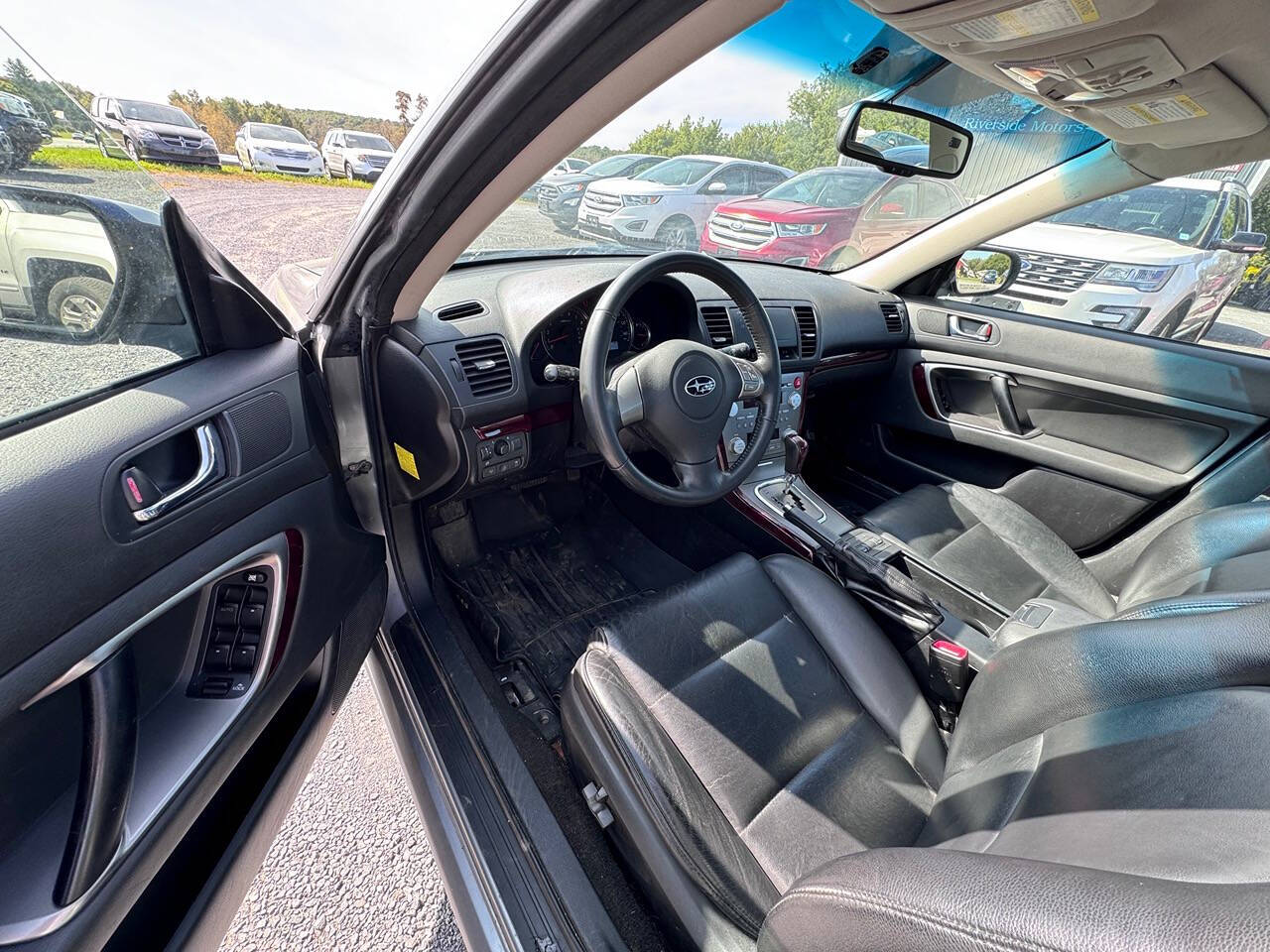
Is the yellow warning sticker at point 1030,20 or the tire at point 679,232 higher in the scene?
the yellow warning sticker at point 1030,20

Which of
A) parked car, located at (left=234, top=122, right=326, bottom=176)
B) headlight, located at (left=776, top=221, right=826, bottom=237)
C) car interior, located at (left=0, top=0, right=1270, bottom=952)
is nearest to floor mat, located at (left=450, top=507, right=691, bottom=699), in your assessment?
car interior, located at (left=0, top=0, right=1270, bottom=952)

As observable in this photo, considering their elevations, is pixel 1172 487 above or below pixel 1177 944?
below

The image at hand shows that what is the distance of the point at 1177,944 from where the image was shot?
391 mm

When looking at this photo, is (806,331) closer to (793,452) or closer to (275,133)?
(793,452)

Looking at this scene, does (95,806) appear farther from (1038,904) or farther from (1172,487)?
(1172,487)

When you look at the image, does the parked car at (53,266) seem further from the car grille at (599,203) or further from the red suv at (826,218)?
the red suv at (826,218)

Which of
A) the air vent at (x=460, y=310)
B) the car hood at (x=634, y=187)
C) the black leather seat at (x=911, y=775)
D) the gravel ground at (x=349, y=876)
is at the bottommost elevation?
the gravel ground at (x=349, y=876)

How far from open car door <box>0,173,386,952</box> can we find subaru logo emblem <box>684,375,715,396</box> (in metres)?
0.86

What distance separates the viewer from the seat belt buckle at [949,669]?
1368mm

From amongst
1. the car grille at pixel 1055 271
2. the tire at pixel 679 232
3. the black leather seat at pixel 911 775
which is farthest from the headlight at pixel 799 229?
the black leather seat at pixel 911 775

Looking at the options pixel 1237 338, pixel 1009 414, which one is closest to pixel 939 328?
pixel 1009 414

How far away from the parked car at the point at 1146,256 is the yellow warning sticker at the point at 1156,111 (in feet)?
1.62

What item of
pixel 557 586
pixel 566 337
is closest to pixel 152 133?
pixel 566 337

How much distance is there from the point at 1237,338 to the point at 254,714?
2.97 m
